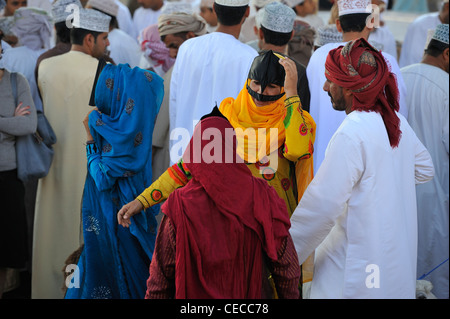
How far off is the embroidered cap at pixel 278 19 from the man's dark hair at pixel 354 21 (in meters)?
0.39

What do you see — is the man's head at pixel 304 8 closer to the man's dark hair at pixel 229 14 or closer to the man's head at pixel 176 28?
the man's head at pixel 176 28

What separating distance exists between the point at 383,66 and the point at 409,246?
2.69ft

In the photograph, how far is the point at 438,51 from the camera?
17.2ft

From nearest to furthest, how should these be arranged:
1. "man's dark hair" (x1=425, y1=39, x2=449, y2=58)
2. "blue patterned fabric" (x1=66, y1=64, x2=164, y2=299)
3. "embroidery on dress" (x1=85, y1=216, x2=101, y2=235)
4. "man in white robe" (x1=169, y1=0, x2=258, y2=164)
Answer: "blue patterned fabric" (x1=66, y1=64, x2=164, y2=299), "embroidery on dress" (x1=85, y1=216, x2=101, y2=235), "man in white robe" (x1=169, y1=0, x2=258, y2=164), "man's dark hair" (x1=425, y1=39, x2=449, y2=58)

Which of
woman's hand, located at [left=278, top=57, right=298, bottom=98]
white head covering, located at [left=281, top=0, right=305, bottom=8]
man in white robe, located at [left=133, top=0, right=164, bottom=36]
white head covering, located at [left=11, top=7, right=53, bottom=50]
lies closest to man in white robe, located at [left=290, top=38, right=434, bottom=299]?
woman's hand, located at [left=278, top=57, right=298, bottom=98]

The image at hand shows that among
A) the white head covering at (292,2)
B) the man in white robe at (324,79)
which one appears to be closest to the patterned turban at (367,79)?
the man in white robe at (324,79)

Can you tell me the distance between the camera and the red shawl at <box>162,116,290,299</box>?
259cm

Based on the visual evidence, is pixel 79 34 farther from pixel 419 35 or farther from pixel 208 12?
pixel 419 35

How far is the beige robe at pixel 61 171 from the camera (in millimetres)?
4750

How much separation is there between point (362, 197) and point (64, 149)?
8.61 feet

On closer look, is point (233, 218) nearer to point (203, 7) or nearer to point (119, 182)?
point (119, 182)

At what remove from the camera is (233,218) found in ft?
8.55

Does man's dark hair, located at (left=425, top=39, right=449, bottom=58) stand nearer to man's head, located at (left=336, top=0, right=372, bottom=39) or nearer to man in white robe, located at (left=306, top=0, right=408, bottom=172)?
man in white robe, located at (left=306, top=0, right=408, bottom=172)

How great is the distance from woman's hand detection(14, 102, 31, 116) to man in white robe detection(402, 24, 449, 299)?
2806mm
